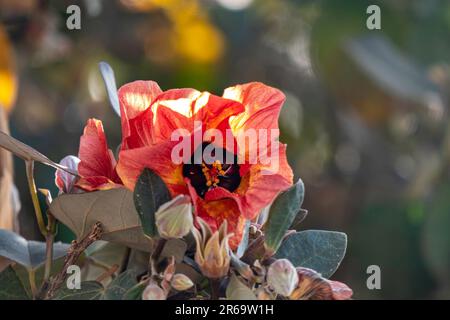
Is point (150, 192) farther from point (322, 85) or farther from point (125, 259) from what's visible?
point (322, 85)

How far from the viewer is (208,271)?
2.25 feet

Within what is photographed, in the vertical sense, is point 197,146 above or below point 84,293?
above

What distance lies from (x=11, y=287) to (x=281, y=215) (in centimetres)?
24

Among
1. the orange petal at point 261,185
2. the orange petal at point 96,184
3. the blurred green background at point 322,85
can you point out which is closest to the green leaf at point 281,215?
the orange petal at point 261,185

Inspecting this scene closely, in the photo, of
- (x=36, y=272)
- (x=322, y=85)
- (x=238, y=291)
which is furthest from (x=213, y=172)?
(x=322, y=85)

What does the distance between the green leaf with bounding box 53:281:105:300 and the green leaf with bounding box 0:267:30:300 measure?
2.1 inches

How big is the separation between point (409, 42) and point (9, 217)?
1307 mm

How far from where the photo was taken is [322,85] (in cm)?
212

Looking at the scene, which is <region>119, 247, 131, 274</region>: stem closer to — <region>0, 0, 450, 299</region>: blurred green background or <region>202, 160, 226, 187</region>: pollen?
<region>202, 160, 226, 187</region>: pollen

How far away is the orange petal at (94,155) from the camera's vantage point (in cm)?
73

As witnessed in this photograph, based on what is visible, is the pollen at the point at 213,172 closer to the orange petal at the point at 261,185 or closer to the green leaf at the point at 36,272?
the orange petal at the point at 261,185

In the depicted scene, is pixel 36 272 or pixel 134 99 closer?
pixel 134 99

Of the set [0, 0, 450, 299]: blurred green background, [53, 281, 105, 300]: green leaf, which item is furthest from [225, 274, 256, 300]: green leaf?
[0, 0, 450, 299]: blurred green background
